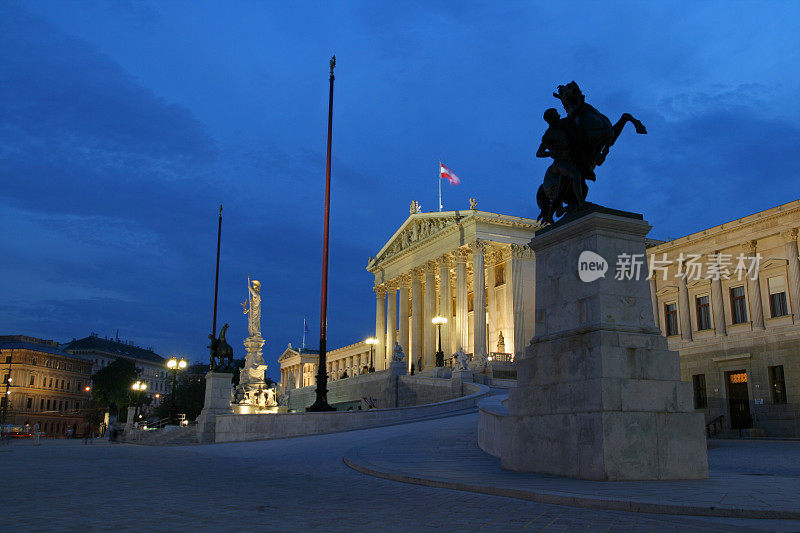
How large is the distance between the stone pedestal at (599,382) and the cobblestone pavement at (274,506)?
187cm

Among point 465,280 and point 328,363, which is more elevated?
point 465,280

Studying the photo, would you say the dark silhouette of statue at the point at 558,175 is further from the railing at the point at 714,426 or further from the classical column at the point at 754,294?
the classical column at the point at 754,294

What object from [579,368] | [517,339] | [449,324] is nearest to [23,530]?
[579,368]

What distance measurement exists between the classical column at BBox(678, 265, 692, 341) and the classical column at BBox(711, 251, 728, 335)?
6.41ft

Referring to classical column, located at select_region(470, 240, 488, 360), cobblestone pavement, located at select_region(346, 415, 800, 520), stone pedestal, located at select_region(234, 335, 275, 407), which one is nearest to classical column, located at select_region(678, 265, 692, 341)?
classical column, located at select_region(470, 240, 488, 360)

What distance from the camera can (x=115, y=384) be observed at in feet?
306

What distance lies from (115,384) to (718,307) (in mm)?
81725

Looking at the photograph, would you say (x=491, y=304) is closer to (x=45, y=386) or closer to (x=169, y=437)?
(x=169, y=437)

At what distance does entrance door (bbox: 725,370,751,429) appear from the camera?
3572 cm

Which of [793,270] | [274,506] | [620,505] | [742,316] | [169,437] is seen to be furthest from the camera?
[742,316]

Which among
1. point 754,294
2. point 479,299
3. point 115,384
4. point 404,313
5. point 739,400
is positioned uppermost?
point 404,313

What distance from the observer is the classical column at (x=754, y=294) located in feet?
120

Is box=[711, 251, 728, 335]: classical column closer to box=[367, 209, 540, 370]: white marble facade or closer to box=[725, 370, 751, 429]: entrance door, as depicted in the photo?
box=[725, 370, 751, 429]: entrance door

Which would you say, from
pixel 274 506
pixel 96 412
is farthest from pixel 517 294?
pixel 96 412
